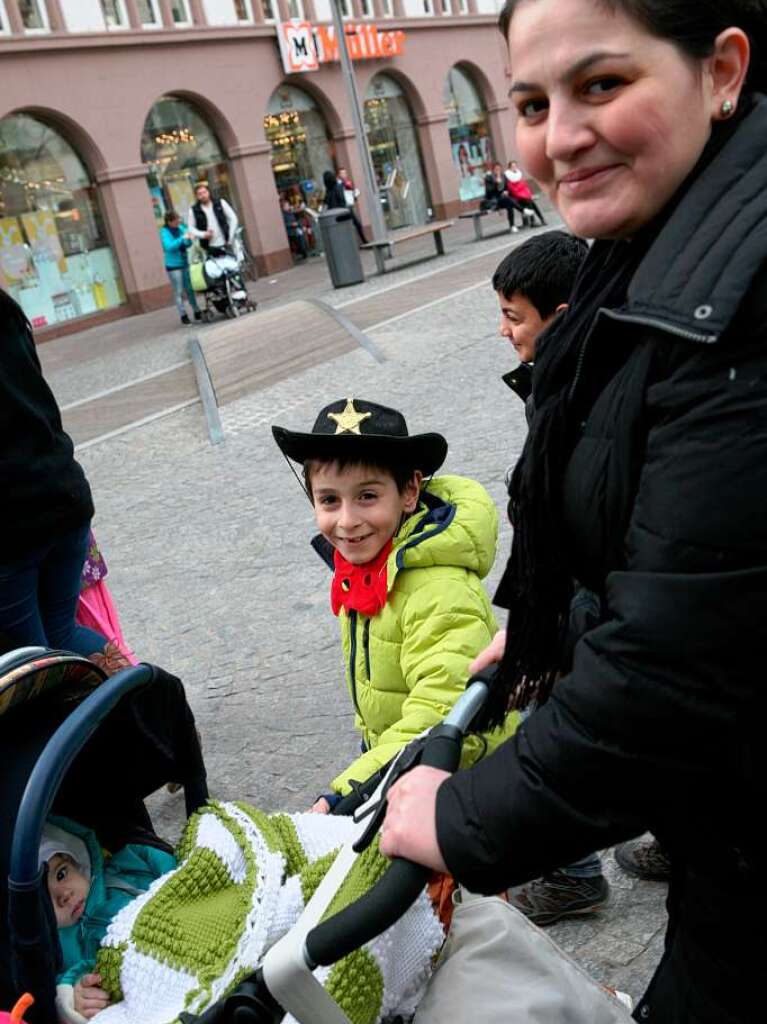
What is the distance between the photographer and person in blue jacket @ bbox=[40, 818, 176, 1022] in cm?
200

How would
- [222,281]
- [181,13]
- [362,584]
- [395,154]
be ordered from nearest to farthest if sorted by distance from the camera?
[362,584], [222,281], [181,13], [395,154]

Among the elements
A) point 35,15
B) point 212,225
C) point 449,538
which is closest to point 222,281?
point 212,225

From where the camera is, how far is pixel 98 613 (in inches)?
173

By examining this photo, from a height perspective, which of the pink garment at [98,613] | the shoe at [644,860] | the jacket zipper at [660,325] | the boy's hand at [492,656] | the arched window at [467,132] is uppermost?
the arched window at [467,132]

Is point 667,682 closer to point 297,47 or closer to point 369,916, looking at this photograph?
point 369,916

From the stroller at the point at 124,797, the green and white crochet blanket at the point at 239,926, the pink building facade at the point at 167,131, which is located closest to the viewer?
the stroller at the point at 124,797

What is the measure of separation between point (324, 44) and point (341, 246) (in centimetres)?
1226

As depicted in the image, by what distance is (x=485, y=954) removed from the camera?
173cm

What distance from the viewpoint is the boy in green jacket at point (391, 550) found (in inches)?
104

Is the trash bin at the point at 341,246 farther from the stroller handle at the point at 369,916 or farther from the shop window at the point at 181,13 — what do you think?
the stroller handle at the point at 369,916

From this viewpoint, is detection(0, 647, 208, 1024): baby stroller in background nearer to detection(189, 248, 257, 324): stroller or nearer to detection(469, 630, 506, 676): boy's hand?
detection(469, 630, 506, 676): boy's hand

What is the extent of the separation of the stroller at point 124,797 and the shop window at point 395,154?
29.6 metres

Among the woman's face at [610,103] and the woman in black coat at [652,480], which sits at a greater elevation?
the woman's face at [610,103]

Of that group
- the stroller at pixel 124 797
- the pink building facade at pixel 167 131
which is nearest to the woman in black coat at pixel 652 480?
the stroller at pixel 124 797
